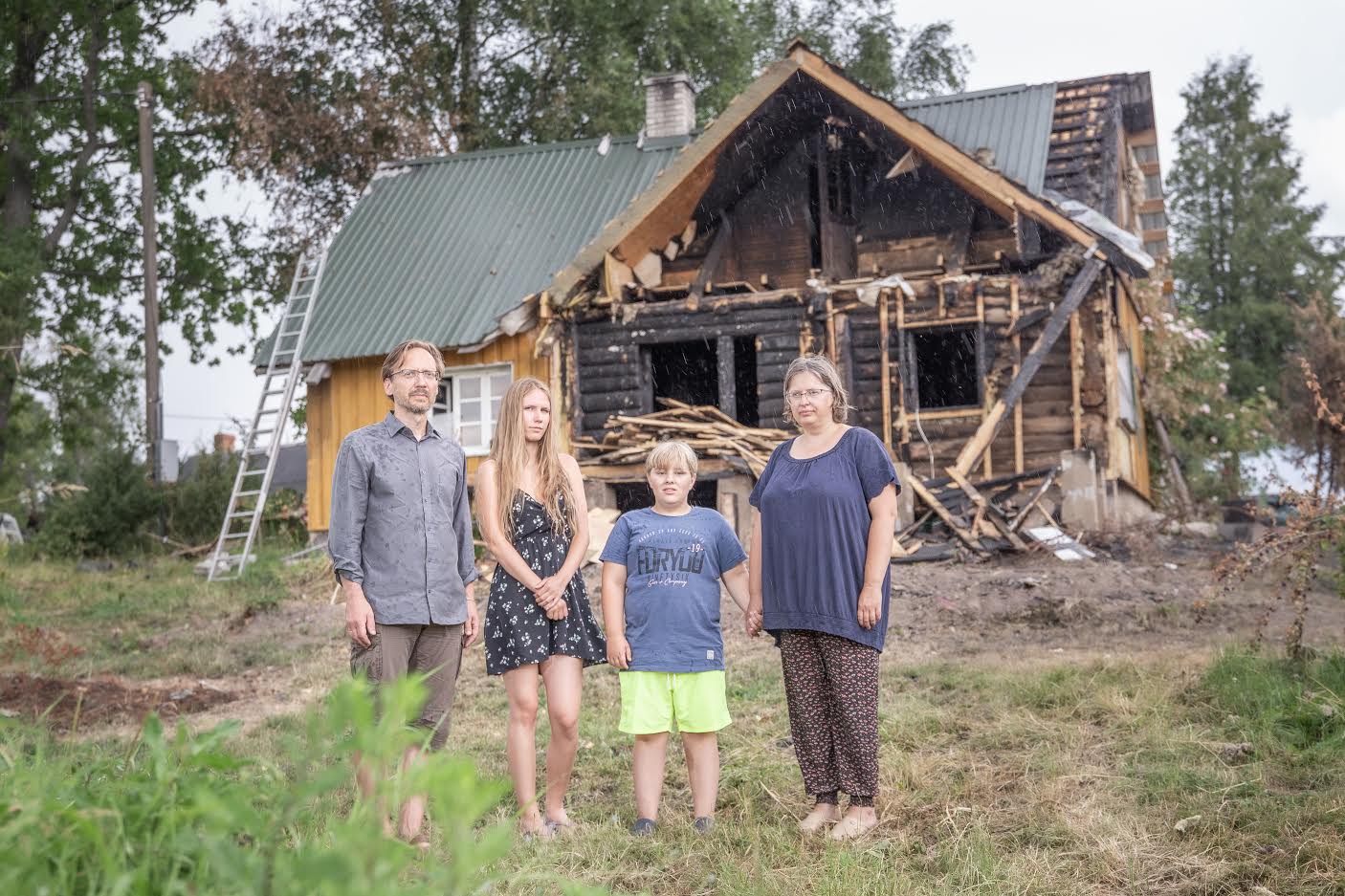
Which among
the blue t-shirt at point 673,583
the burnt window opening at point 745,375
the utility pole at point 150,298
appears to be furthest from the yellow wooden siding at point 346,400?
the blue t-shirt at point 673,583

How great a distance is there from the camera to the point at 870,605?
456 cm

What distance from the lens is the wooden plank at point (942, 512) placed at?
1263cm

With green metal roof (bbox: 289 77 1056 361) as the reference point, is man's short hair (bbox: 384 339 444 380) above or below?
below

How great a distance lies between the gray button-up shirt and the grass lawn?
73 centimetres

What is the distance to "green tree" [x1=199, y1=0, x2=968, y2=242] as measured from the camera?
23109 mm

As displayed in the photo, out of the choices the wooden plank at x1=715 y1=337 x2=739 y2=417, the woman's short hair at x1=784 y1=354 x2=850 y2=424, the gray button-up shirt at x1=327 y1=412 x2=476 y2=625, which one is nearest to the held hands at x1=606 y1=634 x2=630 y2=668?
the gray button-up shirt at x1=327 y1=412 x2=476 y2=625

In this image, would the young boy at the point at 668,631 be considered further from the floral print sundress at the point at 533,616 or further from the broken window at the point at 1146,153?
the broken window at the point at 1146,153

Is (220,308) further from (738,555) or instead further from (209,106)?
(738,555)

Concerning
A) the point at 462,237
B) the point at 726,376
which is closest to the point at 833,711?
the point at 726,376

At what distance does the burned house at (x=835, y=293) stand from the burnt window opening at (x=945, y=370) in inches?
2.2

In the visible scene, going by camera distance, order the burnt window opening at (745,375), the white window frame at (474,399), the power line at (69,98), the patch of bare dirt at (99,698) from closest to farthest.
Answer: the patch of bare dirt at (99,698)
the white window frame at (474,399)
the burnt window opening at (745,375)
the power line at (69,98)

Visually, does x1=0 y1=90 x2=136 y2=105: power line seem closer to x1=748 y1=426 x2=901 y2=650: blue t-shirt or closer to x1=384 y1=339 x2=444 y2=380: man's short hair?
x1=384 y1=339 x2=444 y2=380: man's short hair

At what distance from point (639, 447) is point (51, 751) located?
367 inches

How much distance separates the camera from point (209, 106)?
22750mm
